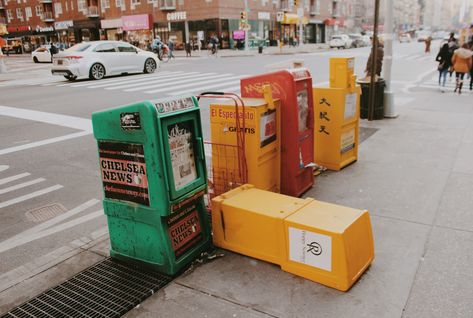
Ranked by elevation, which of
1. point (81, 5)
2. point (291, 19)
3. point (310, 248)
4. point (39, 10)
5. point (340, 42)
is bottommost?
point (310, 248)

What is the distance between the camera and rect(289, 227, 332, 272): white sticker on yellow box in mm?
3326

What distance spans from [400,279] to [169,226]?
193cm

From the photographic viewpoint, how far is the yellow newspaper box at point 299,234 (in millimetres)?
3312

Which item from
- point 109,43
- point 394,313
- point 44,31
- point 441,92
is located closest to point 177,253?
point 394,313

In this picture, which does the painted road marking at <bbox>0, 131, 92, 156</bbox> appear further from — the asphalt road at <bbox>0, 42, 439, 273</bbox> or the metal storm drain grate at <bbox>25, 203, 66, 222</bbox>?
the metal storm drain grate at <bbox>25, 203, 66, 222</bbox>

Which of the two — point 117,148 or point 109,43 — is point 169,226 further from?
point 109,43

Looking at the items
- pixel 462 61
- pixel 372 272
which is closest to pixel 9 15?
pixel 462 61

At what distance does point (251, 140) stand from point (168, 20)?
5157 centimetres

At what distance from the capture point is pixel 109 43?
66.3 feet

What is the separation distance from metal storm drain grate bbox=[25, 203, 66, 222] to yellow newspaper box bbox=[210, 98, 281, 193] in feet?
6.66

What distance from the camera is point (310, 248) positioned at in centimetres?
341

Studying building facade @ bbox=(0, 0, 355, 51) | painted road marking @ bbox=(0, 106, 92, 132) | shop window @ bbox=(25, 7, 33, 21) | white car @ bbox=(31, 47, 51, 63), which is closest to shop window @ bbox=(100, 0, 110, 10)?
building facade @ bbox=(0, 0, 355, 51)

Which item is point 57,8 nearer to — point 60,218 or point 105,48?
point 105,48

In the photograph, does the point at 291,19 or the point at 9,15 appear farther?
the point at 9,15
